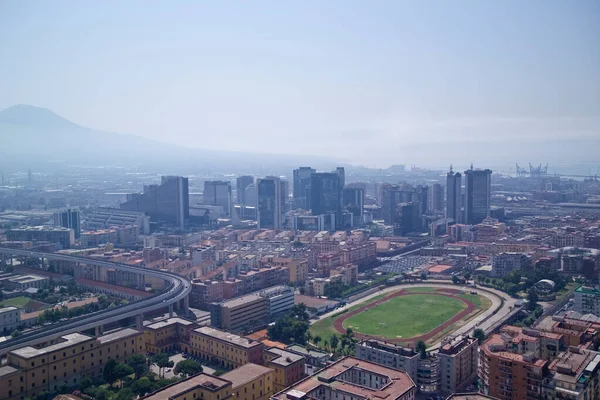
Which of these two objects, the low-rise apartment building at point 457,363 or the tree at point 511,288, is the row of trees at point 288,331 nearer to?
the low-rise apartment building at point 457,363

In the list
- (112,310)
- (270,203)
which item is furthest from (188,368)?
(270,203)

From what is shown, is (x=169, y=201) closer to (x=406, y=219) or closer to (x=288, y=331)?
(x=406, y=219)

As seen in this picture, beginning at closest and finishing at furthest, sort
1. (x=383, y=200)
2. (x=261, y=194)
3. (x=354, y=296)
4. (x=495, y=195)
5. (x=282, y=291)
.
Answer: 1. (x=282, y=291)
2. (x=354, y=296)
3. (x=261, y=194)
4. (x=383, y=200)
5. (x=495, y=195)

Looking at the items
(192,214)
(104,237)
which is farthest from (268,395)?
(192,214)

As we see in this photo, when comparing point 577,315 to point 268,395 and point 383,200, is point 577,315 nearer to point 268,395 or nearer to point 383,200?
point 268,395

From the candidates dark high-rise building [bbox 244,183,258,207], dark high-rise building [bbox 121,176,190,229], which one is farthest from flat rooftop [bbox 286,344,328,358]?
dark high-rise building [bbox 244,183,258,207]

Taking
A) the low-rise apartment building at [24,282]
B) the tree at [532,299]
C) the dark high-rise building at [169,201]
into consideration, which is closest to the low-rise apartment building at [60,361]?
the low-rise apartment building at [24,282]
